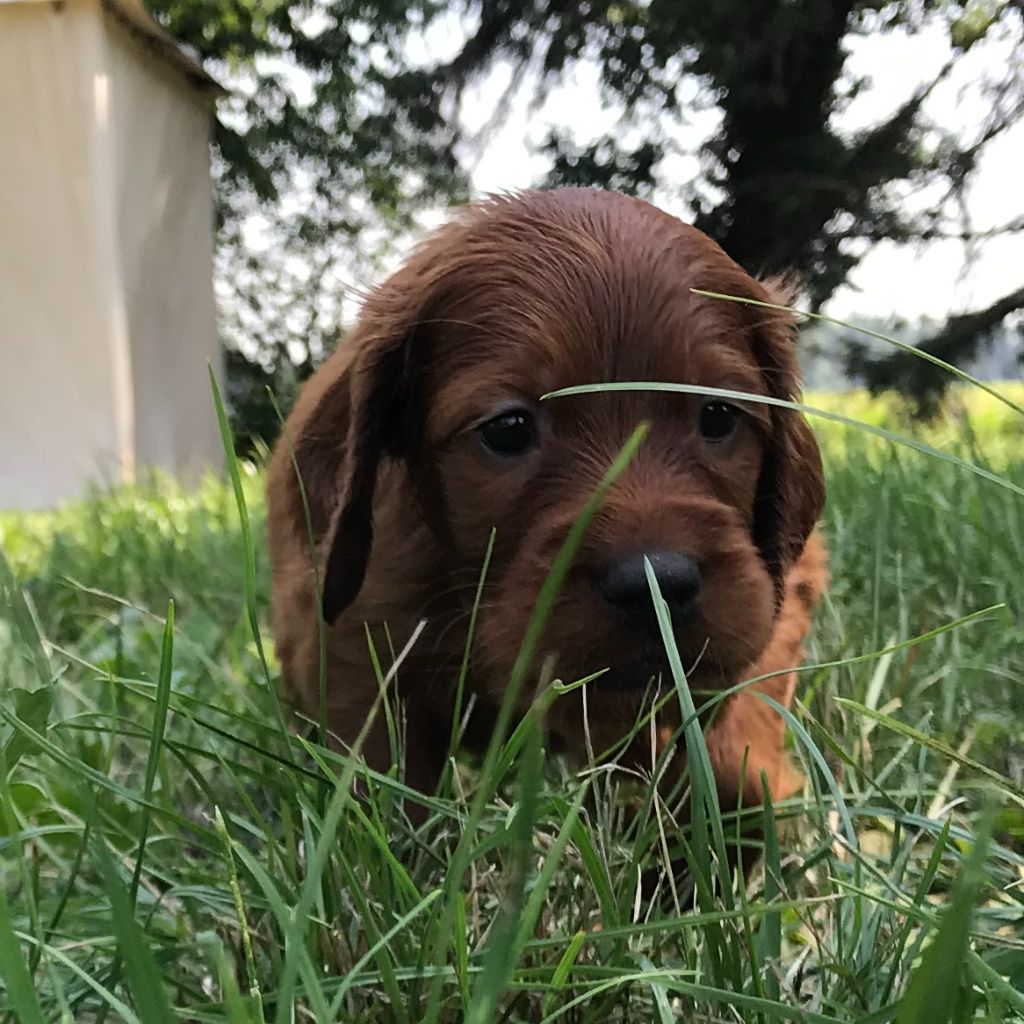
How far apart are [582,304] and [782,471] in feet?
1.26

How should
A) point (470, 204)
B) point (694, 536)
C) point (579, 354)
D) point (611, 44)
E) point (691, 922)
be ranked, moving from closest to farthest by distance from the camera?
point (691, 922) → point (694, 536) → point (579, 354) → point (470, 204) → point (611, 44)

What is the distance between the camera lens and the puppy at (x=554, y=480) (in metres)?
1.12

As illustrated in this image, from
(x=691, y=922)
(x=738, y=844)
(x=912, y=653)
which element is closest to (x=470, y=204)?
(x=912, y=653)

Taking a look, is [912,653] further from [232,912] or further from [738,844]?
[232,912]

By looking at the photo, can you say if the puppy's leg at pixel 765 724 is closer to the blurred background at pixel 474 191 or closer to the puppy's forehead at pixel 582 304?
the puppy's forehead at pixel 582 304

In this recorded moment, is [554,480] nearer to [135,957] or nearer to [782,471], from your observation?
[782,471]

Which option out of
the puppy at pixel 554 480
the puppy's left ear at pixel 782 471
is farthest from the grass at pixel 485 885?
the puppy's left ear at pixel 782 471

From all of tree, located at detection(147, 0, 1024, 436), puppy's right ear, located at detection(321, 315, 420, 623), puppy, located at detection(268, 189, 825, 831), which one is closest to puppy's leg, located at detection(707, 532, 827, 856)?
puppy, located at detection(268, 189, 825, 831)

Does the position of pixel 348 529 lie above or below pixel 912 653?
above

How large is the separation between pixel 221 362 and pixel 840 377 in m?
4.48

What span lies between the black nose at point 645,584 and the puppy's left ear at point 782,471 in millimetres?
408

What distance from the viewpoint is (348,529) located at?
1.38 m

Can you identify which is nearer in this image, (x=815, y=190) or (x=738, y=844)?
(x=738, y=844)

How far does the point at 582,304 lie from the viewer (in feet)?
4.28
